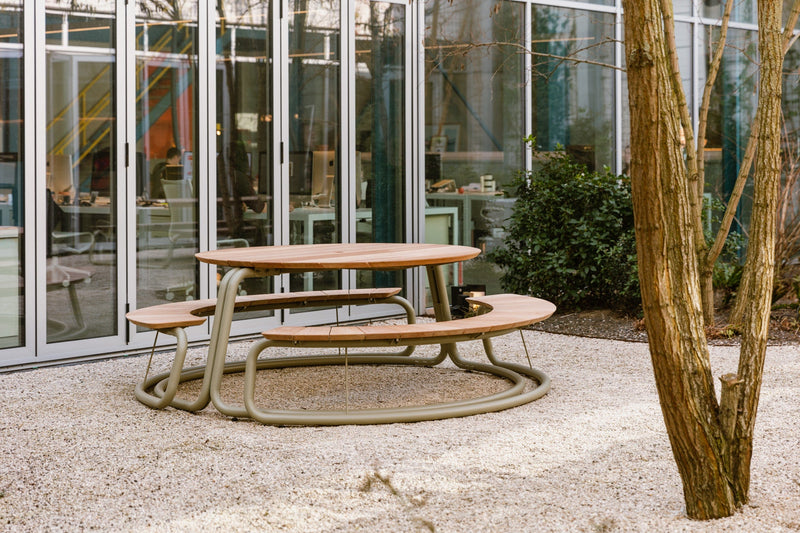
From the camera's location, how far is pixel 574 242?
8258 mm

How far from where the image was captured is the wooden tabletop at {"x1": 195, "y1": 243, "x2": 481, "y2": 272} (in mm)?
4773

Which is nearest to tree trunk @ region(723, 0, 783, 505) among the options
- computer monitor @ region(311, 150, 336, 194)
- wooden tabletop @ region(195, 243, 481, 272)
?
wooden tabletop @ region(195, 243, 481, 272)

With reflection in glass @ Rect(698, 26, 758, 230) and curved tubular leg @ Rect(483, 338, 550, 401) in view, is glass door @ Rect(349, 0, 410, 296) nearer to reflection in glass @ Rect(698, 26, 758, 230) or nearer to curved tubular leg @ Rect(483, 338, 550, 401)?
curved tubular leg @ Rect(483, 338, 550, 401)

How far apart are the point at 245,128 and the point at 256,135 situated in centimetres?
12

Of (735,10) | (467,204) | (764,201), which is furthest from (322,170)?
(735,10)

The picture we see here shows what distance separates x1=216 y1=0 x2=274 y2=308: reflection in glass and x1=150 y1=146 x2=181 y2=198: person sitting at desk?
345 millimetres

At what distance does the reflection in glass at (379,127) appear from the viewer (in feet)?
27.4

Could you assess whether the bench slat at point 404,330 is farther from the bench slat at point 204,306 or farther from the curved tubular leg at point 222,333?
the bench slat at point 204,306

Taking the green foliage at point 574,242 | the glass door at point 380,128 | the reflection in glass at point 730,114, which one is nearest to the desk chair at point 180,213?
the glass door at point 380,128

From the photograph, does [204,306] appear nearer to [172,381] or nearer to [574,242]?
[172,381]

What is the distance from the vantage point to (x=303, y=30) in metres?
7.86

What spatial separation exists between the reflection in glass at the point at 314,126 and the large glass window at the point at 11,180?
7.14 ft

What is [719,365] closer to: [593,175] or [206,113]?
[593,175]

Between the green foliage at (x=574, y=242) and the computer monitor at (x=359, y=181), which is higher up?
the computer monitor at (x=359, y=181)
